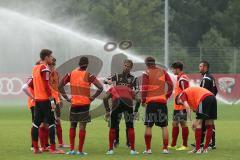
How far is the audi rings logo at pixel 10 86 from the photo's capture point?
40.2 m

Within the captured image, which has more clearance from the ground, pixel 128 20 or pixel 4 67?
pixel 128 20

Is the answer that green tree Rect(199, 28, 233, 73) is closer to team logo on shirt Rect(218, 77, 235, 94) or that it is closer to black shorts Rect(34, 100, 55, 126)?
team logo on shirt Rect(218, 77, 235, 94)

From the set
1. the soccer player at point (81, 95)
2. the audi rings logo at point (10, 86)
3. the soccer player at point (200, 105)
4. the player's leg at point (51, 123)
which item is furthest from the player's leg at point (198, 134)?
the audi rings logo at point (10, 86)

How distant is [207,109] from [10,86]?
1024 inches

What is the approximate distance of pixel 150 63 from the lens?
1600cm

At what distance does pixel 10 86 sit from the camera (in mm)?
40406

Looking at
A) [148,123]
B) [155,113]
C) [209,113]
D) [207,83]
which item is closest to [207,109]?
[209,113]

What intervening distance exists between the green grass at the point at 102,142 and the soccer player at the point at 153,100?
50 centimetres

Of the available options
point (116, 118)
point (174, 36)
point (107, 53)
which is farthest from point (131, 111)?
point (174, 36)

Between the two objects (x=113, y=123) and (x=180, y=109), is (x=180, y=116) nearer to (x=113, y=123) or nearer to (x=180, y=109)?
(x=180, y=109)

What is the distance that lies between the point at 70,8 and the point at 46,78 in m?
49.7

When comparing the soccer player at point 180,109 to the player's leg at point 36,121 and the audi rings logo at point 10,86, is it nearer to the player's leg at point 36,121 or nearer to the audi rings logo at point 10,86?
the player's leg at point 36,121

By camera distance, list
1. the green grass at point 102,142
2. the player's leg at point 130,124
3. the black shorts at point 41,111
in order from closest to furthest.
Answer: the green grass at point 102,142
the player's leg at point 130,124
the black shorts at point 41,111

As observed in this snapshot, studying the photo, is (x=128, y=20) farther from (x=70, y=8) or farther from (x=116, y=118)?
(x=116, y=118)
